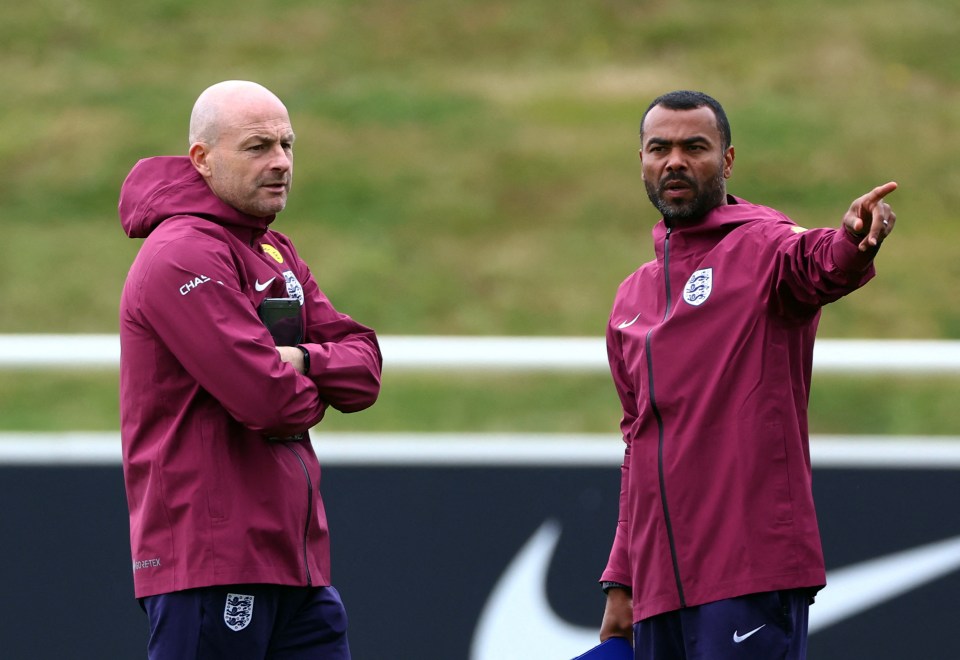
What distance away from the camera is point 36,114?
13.1m

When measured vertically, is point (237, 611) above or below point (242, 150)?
below

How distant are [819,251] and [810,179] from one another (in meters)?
8.88

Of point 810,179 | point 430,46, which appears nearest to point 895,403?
point 810,179

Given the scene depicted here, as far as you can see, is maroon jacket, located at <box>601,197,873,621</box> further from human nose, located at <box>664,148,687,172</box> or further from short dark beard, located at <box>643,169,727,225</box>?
human nose, located at <box>664,148,687,172</box>

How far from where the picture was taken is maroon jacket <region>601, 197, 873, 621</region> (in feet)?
10.1

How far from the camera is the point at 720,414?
316cm

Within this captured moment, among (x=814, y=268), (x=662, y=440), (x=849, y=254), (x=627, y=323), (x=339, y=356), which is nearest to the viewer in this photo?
(x=849, y=254)

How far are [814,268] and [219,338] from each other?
1.27 m

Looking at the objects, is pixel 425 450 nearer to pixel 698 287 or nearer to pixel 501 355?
pixel 501 355

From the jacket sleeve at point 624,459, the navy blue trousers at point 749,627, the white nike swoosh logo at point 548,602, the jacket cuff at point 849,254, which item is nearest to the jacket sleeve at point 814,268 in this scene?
the jacket cuff at point 849,254

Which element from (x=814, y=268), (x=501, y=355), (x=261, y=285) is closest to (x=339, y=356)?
(x=261, y=285)

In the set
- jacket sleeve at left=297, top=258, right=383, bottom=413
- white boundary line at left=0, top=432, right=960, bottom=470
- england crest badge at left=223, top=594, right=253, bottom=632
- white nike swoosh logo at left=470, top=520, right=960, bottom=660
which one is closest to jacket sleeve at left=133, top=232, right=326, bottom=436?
jacket sleeve at left=297, top=258, right=383, bottom=413

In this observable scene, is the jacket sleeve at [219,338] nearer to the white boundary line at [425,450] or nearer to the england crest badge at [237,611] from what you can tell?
the england crest badge at [237,611]

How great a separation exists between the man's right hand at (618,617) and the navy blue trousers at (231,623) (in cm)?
73
